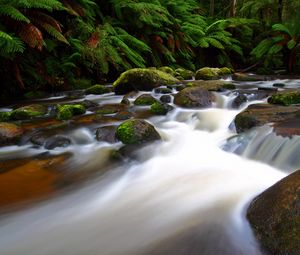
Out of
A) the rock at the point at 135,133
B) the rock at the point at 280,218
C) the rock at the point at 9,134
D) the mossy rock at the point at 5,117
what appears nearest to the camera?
the rock at the point at 280,218

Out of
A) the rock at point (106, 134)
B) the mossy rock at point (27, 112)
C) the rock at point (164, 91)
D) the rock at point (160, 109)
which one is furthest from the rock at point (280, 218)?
the rock at point (164, 91)

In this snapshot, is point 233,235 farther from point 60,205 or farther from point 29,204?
point 29,204

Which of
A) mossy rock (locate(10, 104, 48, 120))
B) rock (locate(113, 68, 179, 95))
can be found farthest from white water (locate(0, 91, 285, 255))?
rock (locate(113, 68, 179, 95))

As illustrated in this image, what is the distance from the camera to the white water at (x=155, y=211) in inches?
104

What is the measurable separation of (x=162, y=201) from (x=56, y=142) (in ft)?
6.96

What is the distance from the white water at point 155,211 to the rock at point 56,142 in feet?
0.65

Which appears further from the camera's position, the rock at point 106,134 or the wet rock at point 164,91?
the wet rock at point 164,91

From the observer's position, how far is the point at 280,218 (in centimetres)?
235

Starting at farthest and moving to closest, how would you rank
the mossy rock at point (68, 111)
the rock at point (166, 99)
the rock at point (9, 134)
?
the rock at point (166, 99)
the mossy rock at point (68, 111)
the rock at point (9, 134)

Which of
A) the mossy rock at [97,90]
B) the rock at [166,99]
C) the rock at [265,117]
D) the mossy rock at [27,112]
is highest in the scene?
the mossy rock at [27,112]

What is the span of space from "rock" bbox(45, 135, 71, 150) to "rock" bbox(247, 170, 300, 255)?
305 centimetres

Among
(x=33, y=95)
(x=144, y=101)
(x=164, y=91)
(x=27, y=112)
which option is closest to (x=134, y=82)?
(x=164, y=91)

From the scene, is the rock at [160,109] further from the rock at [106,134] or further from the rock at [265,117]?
the rock at [265,117]

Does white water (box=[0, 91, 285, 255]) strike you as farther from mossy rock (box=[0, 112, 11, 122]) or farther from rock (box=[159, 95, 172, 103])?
rock (box=[159, 95, 172, 103])
